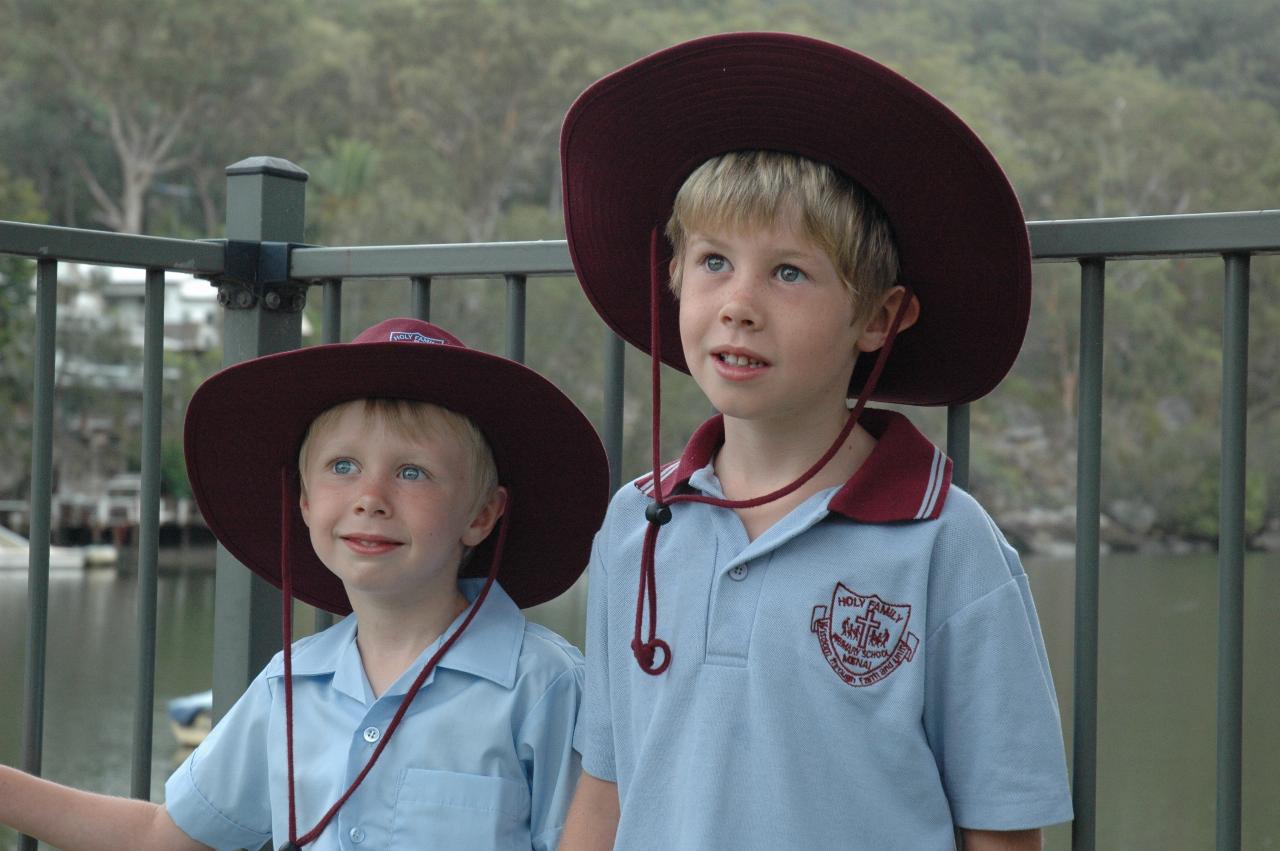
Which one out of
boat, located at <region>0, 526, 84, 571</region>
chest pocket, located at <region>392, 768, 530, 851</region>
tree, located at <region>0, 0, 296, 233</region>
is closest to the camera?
chest pocket, located at <region>392, 768, 530, 851</region>

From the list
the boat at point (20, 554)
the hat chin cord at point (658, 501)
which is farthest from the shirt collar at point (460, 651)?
the boat at point (20, 554)

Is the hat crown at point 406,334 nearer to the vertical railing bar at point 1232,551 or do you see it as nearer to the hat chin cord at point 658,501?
the hat chin cord at point 658,501

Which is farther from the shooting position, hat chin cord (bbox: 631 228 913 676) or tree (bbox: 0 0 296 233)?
tree (bbox: 0 0 296 233)

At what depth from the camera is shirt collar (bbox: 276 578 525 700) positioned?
1.68 m

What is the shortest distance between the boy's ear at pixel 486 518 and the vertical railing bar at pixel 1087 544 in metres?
0.62

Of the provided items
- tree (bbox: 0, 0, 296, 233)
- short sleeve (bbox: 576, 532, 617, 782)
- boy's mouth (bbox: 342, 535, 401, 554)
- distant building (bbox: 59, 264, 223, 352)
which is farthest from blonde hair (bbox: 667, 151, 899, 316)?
tree (bbox: 0, 0, 296, 233)

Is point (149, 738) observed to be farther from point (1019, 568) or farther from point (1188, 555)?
point (1188, 555)

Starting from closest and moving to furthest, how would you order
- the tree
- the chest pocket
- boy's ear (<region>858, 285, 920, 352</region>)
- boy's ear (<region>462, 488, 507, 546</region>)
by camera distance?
boy's ear (<region>858, 285, 920, 352</region>) → the chest pocket → boy's ear (<region>462, 488, 507, 546</region>) → the tree

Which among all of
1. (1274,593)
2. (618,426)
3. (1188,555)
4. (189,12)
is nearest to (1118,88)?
(1188,555)

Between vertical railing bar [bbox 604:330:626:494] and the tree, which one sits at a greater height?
the tree

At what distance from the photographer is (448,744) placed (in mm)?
1656

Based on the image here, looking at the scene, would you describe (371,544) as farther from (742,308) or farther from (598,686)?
(742,308)

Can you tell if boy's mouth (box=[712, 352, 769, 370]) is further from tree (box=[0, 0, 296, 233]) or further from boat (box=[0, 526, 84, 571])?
tree (box=[0, 0, 296, 233])

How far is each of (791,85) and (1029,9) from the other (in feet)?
153
